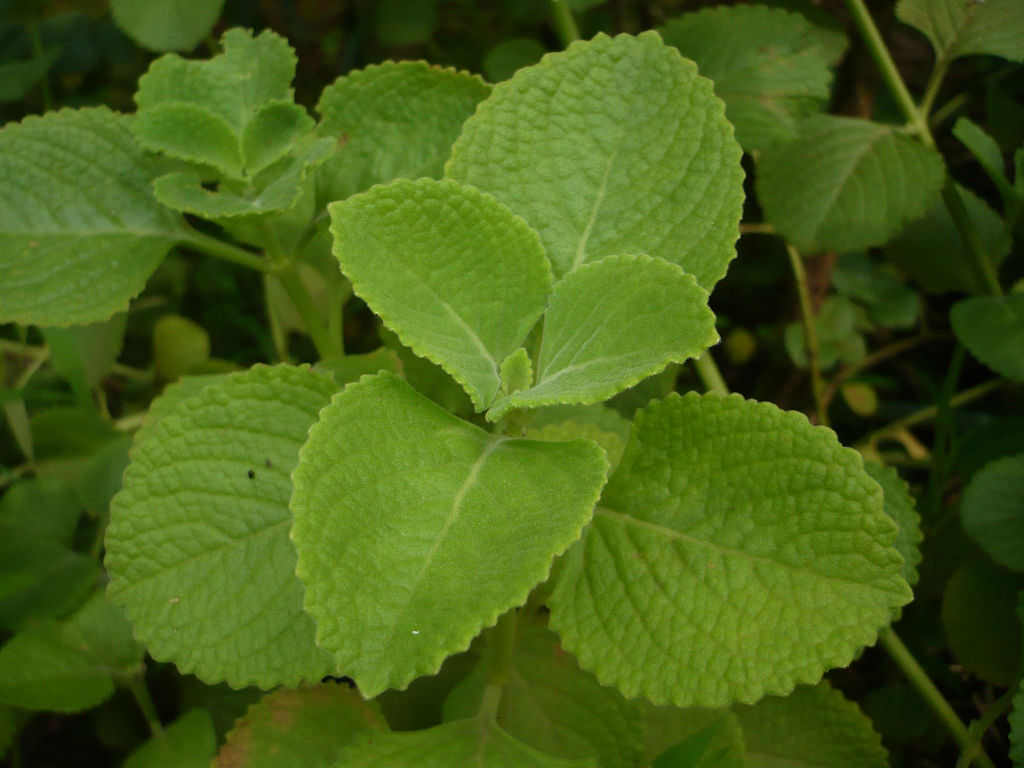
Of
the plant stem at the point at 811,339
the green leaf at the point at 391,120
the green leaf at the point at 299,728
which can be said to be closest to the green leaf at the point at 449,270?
the green leaf at the point at 391,120

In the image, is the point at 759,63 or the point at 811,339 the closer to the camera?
the point at 759,63

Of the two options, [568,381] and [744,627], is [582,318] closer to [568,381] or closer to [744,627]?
[568,381]

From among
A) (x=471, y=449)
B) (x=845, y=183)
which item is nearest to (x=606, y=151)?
(x=471, y=449)

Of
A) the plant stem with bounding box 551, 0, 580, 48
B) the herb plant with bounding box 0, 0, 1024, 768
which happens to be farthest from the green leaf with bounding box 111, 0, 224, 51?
the plant stem with bounding box 551, 0, 580, 48

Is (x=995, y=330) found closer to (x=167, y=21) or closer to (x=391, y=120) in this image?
(x=391, y=120)

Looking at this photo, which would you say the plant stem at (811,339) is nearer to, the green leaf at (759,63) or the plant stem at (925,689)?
the green leaf at (759,63)

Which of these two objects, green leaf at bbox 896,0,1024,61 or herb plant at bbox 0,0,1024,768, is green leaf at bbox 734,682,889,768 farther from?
green leaf at bbox 896,0,1024,61

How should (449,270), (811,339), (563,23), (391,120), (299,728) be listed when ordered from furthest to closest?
(811,339) < (563,23) < (391,120) < (299,728) < (449,270)
